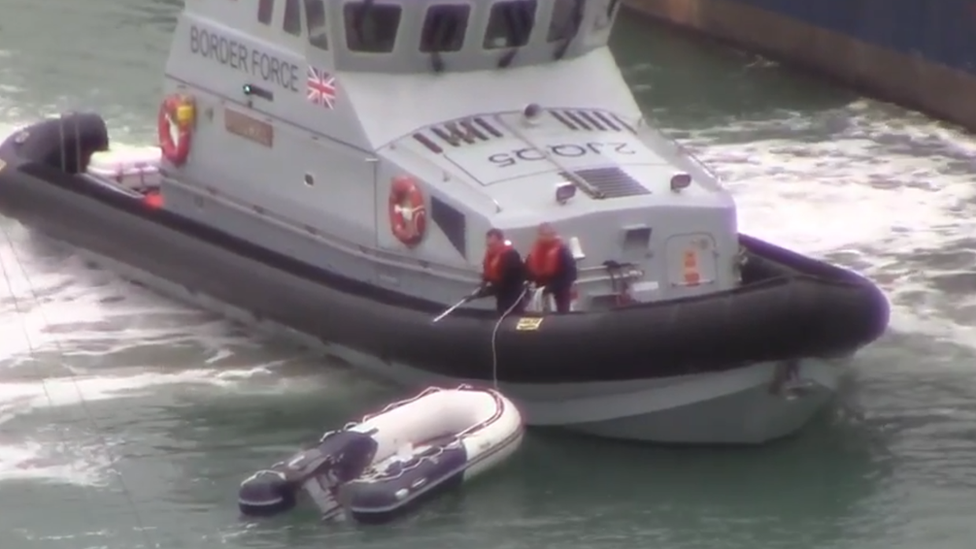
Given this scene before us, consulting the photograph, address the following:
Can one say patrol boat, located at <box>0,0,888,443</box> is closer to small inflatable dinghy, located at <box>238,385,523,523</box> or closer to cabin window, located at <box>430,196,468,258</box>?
cabin window, located at <box>430,196,468,258</box>

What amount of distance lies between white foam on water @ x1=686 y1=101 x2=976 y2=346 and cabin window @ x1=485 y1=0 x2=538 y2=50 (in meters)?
2.92

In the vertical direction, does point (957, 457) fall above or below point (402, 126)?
below

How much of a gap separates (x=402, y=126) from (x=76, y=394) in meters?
2.22

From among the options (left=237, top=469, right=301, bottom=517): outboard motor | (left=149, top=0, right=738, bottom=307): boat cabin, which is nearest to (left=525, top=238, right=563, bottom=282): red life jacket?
(left=149, top=0, right=738, bottom=307): boat cabin

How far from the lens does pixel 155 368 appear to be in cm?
1098

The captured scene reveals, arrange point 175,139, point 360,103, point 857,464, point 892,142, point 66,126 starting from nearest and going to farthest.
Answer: point 857,464 → point 360,103 → point 175,139 → point 66,126 → point 892,142

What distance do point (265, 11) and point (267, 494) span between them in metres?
3.23

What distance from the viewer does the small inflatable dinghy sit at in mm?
8844

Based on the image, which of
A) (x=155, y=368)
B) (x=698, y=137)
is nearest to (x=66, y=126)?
(x=155, y=368)

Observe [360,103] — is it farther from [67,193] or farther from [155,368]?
[67,193]

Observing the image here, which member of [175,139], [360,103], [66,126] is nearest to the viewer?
[360,103]

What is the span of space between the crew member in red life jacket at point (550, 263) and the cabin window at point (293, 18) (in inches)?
82.8

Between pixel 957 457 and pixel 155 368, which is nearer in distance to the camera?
pixel 957 457

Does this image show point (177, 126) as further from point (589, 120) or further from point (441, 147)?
point (589, 120)
